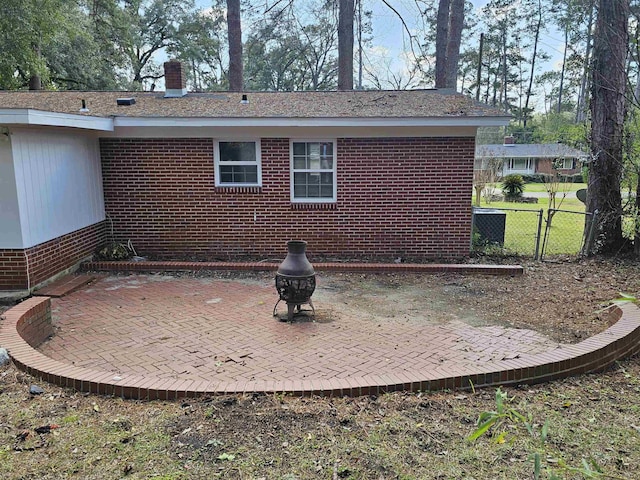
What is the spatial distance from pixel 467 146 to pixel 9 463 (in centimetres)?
807

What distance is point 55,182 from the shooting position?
7.22 metres

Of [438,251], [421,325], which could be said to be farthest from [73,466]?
[438,251]

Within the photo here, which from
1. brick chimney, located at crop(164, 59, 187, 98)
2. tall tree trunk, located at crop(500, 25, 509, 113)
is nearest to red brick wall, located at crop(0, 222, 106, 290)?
brick chimney, located at crop(164, 59, 187, 98)

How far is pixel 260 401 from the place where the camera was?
11.6 ft

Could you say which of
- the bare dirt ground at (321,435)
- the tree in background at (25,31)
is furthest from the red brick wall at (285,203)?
the tree in background at (25,31)

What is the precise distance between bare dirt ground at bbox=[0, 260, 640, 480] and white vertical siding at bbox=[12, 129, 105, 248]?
3.25 meters

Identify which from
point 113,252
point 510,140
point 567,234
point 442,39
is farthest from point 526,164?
point 113,252

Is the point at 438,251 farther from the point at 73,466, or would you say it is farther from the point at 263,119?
the point at 73,466

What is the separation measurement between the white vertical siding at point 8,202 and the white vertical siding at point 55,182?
0.19 feet

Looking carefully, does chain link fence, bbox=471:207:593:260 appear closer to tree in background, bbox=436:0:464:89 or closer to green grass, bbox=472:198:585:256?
green grass, bbox=472:198:585:256

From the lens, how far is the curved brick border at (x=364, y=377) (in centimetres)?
367

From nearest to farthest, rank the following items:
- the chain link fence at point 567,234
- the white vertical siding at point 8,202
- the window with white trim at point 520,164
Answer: the white vertical siding at point 8,202, the chain link fence at point 567,234, the window with white trim at point 520,164

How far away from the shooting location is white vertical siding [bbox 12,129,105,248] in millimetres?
6398

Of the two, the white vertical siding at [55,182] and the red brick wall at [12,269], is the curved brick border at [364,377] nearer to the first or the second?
the red brick wall at [12,269]
